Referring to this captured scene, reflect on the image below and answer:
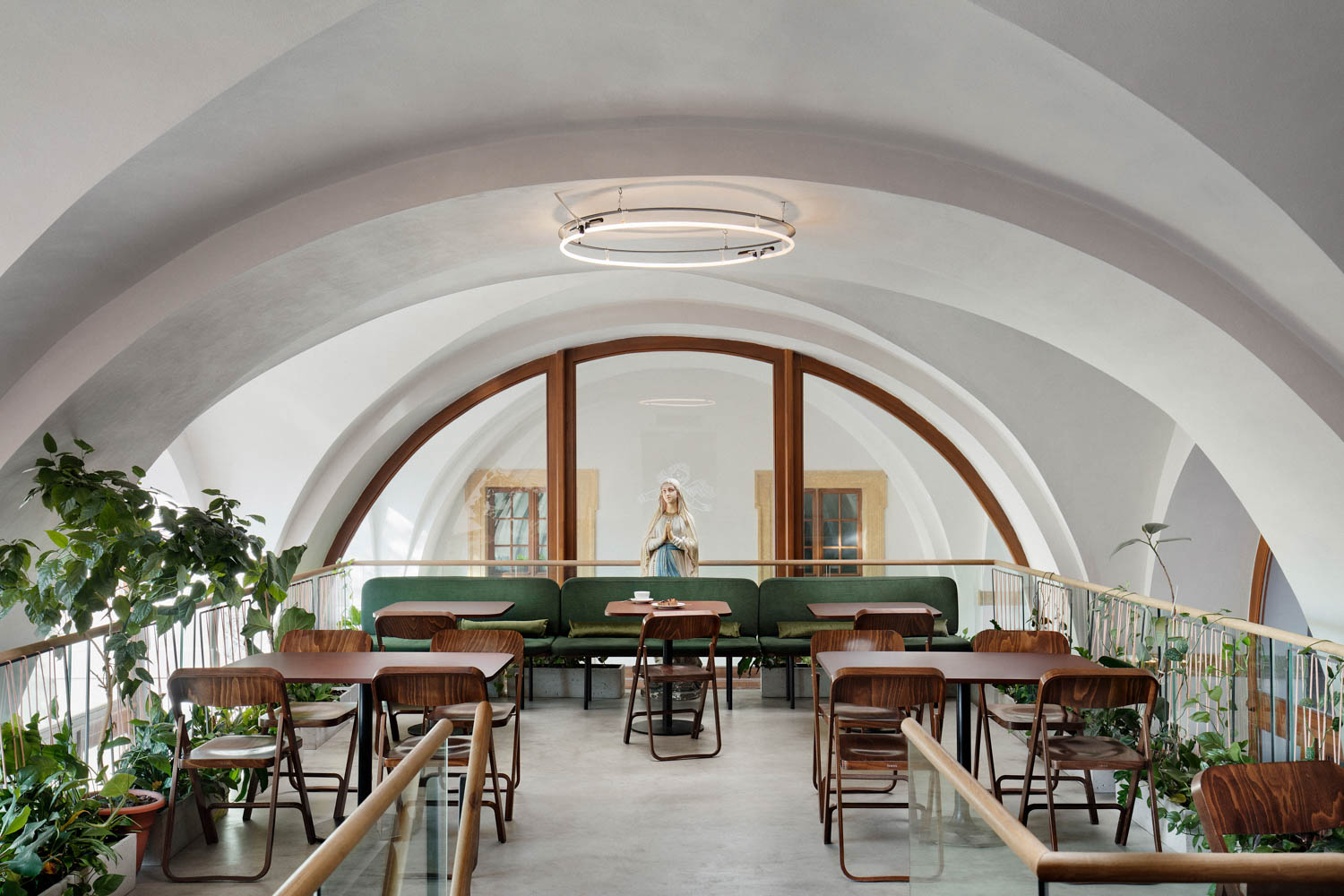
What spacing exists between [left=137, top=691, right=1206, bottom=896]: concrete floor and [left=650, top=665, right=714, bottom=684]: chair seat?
1.68 feet

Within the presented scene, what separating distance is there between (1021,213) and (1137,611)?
273 cm

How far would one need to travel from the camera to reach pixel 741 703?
29.8 feet

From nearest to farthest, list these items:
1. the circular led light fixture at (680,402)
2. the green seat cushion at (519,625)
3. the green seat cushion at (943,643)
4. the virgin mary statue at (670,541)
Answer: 1. the green seat cushion at (943,643)
2. the green seat cushion at (519,625)
3. the virgin mary statue at (670,541)
4. the circular led light fixture at (680,402)

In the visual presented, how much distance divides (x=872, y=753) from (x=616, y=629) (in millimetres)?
4589

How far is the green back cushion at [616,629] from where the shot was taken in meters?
9.49

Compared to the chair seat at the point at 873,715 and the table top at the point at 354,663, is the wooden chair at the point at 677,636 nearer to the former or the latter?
the chair seat at the point at 873,715

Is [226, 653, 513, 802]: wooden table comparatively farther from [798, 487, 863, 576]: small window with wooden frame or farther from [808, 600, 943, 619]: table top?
[798, 487, 863, 576]: small window with wooden frame

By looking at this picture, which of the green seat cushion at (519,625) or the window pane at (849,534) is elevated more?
the window pane at (849,534)

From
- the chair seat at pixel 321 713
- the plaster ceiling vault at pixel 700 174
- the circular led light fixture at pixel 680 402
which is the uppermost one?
the plaster ceiling vault at pixel 700 174

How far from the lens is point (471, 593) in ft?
33.3

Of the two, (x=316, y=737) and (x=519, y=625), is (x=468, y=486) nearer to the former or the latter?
(x=519, y=625)

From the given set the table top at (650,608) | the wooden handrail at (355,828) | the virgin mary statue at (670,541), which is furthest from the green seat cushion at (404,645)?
the wooden handrail at (355,828)

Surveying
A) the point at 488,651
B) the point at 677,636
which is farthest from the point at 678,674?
the point at 488,651

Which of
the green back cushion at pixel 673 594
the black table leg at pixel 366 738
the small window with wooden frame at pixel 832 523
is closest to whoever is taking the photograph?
the black table leg at pixel 366 738
